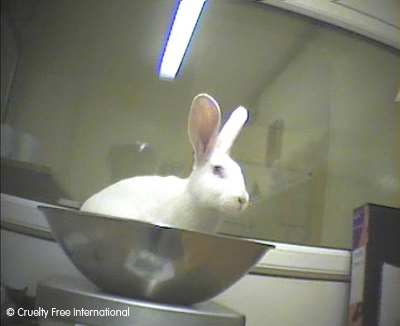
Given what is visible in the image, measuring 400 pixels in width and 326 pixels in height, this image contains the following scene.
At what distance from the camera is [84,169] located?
65 cm

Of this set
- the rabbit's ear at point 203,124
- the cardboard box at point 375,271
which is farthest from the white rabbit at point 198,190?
the cardboard box at point 375,271

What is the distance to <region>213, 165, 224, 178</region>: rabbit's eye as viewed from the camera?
2.09 ft

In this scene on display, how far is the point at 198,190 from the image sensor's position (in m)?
0.63

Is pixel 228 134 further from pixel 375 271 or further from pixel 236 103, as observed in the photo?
pixel 375 271

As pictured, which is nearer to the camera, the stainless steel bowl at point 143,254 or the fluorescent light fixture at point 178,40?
the stainless steel bowl at point 143,254

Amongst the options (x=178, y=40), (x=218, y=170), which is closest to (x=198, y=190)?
(x=218, y=170)

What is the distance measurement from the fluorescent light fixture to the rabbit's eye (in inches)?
4.6

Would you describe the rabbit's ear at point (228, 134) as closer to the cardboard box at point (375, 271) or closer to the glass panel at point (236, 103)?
the glass panel at point (236, 103)

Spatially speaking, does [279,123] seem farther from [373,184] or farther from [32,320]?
[32,320]

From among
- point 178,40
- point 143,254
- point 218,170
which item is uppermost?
point 178,40

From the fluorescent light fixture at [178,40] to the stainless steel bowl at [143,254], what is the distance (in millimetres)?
211

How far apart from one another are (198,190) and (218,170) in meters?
0.03

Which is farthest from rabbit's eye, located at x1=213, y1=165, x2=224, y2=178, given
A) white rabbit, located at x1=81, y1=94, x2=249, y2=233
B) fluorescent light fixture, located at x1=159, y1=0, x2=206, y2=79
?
fluorescent light fixture, located at x1=159, y1=0, x2=206, y2=79

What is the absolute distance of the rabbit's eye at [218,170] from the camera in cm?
64
